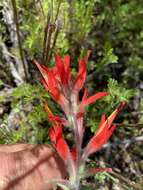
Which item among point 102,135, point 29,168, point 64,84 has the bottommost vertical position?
point 29,168

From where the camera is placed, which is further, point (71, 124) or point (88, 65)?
point (88, 65)

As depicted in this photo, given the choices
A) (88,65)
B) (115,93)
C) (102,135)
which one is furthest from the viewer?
(88,65)

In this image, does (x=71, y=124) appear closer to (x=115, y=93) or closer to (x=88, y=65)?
(x=115, y=93)

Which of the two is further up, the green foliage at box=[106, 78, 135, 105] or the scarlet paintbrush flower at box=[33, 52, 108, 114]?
the scarlet paintbrush flower at box=[33, 52, 108, 114]

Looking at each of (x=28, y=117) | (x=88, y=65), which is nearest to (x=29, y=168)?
(x=28, y=117)

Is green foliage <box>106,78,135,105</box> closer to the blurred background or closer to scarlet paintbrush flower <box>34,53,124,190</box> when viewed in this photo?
the blurred background

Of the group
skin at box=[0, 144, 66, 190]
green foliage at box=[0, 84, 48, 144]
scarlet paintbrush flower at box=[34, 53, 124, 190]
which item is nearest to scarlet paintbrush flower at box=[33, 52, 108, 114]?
scarlet paintbrush flower at box=[34, 53, 124, 190]
